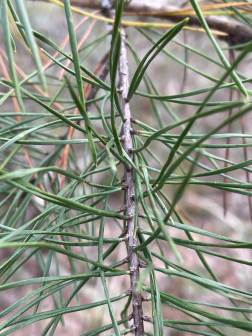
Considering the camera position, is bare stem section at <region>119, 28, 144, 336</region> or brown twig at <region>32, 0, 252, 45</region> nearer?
bare stem section at <region>119, 28, 144, 336</region>

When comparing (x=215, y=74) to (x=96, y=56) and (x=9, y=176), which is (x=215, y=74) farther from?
(x=9, y=176)

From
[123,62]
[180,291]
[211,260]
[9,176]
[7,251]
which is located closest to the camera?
[9,176]

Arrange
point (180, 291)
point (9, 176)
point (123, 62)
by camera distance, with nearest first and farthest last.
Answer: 1. point (9, 176)
2. point (123, 62)
3. point (180, 291)

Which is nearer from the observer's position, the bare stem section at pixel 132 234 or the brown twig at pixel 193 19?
the bare stem section at pixel 132 234

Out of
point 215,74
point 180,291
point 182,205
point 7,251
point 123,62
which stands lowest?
point 180,291

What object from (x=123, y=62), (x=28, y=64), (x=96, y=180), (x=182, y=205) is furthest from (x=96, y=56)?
(x=123, y=62)

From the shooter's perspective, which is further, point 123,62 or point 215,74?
point 215,74

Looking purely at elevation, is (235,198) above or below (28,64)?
below

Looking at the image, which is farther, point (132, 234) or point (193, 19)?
point (193, 19)

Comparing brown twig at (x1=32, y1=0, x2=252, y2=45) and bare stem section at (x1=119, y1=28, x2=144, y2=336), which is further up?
brown twig at (x1=32, y1=0, x2=252, y2=45)

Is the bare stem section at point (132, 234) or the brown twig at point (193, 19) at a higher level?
the brown twig at point (193, 19)

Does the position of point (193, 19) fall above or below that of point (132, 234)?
above
